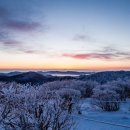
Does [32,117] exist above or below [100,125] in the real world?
above

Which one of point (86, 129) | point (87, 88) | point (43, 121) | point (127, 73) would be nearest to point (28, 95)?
point (43, 121)

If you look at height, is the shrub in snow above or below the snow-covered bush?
below

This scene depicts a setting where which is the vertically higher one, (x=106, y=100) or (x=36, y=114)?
(x=36, y=114)

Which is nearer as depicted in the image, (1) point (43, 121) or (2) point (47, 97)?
(1) point (43, 121)

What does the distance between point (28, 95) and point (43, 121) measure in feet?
3.43

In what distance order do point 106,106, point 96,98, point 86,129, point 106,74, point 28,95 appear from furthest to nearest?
point 106,74 < point 96,98 < point 106,106 < point 86,129 < point 28,95

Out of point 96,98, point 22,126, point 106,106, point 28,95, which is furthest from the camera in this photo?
point 96,98

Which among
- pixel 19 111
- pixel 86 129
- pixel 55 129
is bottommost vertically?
pixel 86 129

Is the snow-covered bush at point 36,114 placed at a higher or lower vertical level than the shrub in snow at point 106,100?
higher

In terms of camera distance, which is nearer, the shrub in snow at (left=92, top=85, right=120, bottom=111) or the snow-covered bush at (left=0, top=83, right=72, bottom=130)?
the snow-covered bush at (left=0, top=83, right=72, bottom=130)

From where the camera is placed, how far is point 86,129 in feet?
37.8

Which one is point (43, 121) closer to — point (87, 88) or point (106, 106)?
point (106, 106)

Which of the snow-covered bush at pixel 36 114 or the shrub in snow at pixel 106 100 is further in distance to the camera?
the shrub in snow at pixel 106 100

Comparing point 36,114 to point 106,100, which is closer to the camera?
point 36,114
